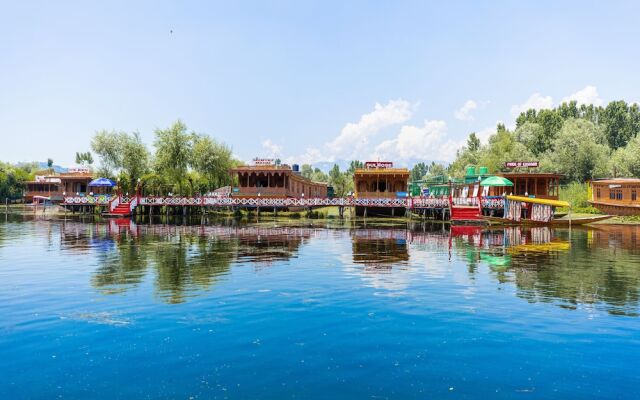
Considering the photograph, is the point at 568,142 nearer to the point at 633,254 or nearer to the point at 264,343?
the point at 633,254

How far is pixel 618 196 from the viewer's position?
5494 centimetres

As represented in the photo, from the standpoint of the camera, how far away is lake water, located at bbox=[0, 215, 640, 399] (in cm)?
891

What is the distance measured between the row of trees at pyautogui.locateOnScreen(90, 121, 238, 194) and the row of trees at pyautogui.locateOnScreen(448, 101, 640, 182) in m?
48.5

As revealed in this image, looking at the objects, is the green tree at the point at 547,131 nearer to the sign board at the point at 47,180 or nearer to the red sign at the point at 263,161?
the red sign at the point at 263,161

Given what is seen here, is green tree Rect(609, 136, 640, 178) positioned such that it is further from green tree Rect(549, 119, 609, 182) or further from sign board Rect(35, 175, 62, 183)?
sign board Rect(35, 175, 62, 183)

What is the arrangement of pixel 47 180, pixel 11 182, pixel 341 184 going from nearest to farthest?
1. pixel 47 180
2. pixel 11 182
3. pixel 341 184

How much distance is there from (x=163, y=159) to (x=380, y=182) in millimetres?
33113

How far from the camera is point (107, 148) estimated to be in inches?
2891

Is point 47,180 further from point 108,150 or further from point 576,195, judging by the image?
point 576,195

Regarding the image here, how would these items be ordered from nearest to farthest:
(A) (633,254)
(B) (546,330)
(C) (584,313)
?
(B) (546,330), (C) (584,313), (A) (633,254)

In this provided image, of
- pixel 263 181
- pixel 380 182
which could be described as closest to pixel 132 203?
pixel 263 181

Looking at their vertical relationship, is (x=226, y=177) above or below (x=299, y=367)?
above

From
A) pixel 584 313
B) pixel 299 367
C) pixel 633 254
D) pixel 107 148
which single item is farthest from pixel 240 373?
pixel 107 148

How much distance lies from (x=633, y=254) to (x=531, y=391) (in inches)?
921
